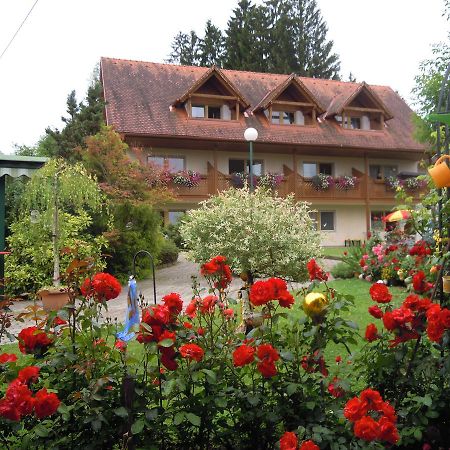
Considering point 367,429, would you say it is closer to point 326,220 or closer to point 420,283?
point 420,283

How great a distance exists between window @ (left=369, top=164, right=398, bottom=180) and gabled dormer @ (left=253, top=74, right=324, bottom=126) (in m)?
4.26

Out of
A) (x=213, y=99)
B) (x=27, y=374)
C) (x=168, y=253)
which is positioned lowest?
(x=168, y=253)

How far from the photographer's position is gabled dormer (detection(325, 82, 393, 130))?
24781 mm

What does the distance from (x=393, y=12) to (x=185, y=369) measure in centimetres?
744

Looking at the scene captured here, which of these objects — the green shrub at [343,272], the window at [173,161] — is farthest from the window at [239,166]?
the green shrub at [343,272]

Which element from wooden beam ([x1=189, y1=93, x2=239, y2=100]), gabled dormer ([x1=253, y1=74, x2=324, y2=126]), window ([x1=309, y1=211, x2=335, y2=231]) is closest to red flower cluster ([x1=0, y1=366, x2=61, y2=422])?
wooden beam ([x1=189, y1=93, x2=239, y2=100])

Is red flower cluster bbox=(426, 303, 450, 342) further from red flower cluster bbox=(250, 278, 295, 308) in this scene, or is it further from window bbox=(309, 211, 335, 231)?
window bbox=(309, 211, 335, 231)

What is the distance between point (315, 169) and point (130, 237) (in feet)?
47.0

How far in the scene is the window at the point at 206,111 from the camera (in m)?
23.0

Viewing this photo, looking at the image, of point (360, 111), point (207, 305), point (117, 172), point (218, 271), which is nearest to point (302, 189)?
point (360, 111)

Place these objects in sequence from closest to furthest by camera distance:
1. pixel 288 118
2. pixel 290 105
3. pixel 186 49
A: pixel 290 105, pixel 288 118, pixel 186 49

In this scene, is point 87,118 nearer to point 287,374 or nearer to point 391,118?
point 391,118

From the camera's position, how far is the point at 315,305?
7.36 ft

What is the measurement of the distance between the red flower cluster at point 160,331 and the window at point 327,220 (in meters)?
23.3
